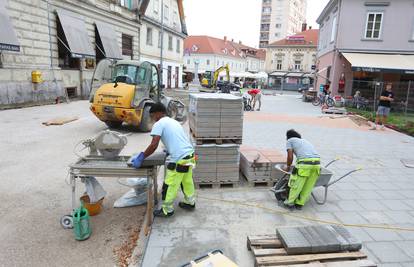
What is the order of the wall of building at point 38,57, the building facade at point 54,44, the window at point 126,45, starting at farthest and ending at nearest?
the window at point 126,45 → the wall of building at point 38,57 → the building facade at point 54,44

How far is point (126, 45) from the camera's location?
2644 centimetres

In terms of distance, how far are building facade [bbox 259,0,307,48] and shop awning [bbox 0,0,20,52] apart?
7888 centimetres

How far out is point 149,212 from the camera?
4.43 metres

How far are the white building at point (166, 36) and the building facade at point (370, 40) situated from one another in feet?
45.8

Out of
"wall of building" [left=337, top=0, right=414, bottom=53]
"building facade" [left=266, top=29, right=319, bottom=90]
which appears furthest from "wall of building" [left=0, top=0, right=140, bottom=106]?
"building facade" [left=266, top=29, right=319, bottom=90]

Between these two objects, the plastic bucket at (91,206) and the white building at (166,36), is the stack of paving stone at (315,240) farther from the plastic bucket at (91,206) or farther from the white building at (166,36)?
the white building at (166,36)

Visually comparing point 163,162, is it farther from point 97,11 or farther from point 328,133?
point 97,11

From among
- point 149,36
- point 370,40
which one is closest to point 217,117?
point 370,40

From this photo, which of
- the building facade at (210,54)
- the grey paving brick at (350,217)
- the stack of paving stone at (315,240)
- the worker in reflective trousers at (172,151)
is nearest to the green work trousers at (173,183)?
the worker in reflective trousers at (172,151)

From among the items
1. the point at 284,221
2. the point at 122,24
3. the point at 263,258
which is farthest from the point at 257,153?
the point at 122,24

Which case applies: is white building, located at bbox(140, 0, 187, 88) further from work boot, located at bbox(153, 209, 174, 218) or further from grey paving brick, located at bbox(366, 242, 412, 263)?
grey paving brick, located at bbox(366, 242, 412, 263)

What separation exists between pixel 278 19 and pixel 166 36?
6003 cm

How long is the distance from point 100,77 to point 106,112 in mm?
2856

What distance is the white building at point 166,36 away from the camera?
97.0ft
